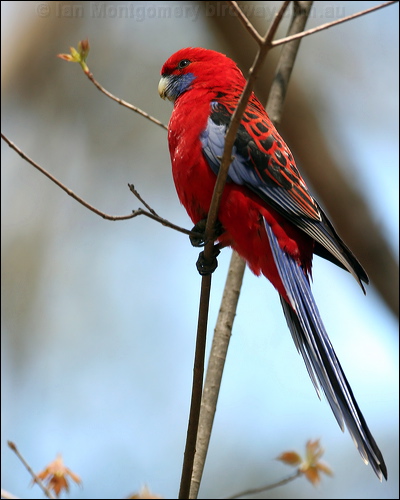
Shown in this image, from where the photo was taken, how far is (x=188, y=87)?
12.5 ft

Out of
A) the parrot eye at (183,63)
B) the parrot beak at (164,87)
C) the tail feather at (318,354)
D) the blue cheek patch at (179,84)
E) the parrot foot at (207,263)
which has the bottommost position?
the tail feather at (318,354)

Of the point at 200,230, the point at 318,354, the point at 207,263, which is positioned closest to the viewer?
the point at 318,354

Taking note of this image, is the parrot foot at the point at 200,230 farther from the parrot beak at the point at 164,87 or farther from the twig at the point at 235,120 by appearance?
the parrot beak at the point at 164,87

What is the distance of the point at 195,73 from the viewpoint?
3859mm

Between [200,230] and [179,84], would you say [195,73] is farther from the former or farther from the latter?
[200,230]

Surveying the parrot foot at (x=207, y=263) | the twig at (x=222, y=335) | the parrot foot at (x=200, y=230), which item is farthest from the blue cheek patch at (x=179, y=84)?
the parrot foot at (x=207, y=263)

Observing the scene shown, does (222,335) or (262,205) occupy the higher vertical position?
(262,205)

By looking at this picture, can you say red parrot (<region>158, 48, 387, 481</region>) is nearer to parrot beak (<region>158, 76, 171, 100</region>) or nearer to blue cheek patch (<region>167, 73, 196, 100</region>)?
blue cheek patch (<region>167, 73, 196, 100</region>)

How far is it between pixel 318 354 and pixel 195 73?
188cm

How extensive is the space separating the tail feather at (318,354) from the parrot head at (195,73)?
105 centimetres

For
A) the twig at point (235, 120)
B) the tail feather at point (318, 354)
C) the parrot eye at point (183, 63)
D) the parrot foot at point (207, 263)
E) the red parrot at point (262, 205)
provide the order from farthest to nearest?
1. the parrot eye at point (183, 63)
2. the red parrot at point (262, 205)
3. the parrot foot at point (207, 263)
4. the tail feather at point (318, 354)
5. the twig at point (235, 120)

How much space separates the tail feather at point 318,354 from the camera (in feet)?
8.80

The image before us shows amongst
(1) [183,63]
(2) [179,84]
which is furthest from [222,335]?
(1) [183,63]

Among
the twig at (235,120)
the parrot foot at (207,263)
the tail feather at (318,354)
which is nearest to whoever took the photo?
the twig at (235,120)
